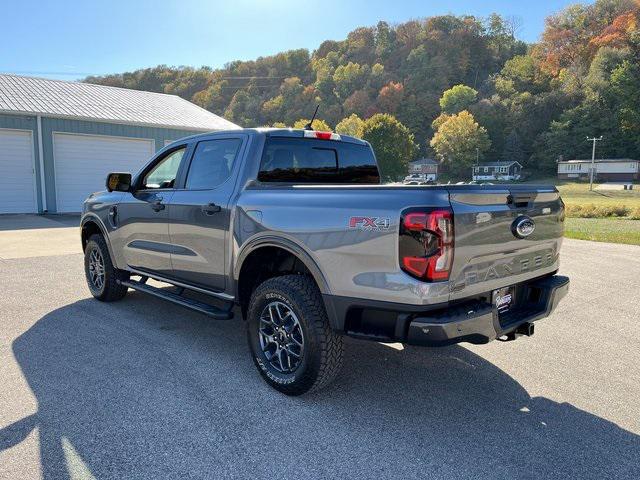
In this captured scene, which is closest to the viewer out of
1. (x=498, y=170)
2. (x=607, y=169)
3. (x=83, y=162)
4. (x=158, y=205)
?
(x=158, y=205)

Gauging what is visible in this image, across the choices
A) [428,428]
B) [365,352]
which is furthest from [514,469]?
[365,352]

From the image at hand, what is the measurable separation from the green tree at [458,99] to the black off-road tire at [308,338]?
114 metres

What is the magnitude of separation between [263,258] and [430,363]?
1680 millimetres

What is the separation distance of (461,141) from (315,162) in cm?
9874

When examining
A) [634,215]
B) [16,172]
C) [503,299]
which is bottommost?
[634,215]

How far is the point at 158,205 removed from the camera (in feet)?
15.0

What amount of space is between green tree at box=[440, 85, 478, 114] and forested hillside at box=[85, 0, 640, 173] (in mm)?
230

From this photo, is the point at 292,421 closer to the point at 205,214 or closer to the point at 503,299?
the point at 503,299

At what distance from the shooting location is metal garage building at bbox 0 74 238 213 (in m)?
16.3

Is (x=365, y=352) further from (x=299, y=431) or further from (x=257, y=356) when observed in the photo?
(x=299, y=431)

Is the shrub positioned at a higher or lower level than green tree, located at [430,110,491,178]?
lower

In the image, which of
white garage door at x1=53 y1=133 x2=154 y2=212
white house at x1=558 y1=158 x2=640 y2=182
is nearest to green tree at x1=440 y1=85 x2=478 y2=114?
white house at x1=558 y1=158 x2=640 y2=182

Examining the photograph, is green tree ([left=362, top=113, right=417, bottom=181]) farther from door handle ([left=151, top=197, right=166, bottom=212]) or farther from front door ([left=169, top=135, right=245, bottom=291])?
front door ([left=169, top=135, right=245, bottom=291])

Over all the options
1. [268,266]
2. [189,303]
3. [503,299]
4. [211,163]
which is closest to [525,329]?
[503,299]
